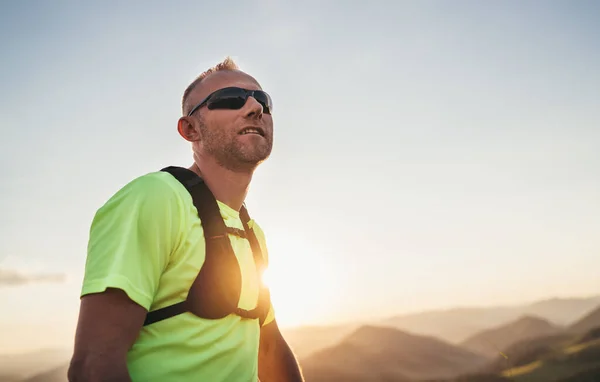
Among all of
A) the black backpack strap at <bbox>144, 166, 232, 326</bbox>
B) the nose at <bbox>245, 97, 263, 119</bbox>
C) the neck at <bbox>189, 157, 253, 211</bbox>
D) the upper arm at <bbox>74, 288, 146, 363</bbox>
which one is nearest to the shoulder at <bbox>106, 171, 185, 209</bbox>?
the black backpack strap at <bbox>144, 166, 232, 326</bbox>

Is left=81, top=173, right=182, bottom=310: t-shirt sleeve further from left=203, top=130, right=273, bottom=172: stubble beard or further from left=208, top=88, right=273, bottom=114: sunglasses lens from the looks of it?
left=208, top=88, right=273, bottom=114: sunglasses lens

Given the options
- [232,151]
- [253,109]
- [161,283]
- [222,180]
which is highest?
[253,109]

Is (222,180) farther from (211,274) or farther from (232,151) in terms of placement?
(211,274)

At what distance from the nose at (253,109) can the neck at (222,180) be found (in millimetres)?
422

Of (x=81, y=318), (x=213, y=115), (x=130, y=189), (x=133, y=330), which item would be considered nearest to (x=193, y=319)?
(x=133, y=330)

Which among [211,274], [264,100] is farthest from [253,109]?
[211,274]

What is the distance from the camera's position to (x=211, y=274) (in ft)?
8.57

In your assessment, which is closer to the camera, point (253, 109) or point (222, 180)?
point (222, 180)

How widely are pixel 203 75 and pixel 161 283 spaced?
1.98m

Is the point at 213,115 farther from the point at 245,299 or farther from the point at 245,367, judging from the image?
the point at 245,367

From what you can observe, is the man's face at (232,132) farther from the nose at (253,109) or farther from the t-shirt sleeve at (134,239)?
the t-shirt sleeve at (134,239)

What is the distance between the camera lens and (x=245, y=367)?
2.88 metres

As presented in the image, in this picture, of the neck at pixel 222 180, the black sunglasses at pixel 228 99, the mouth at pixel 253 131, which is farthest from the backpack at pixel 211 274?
the black sunglasses at pixel 228 99

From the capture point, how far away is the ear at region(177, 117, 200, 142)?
356 cm
